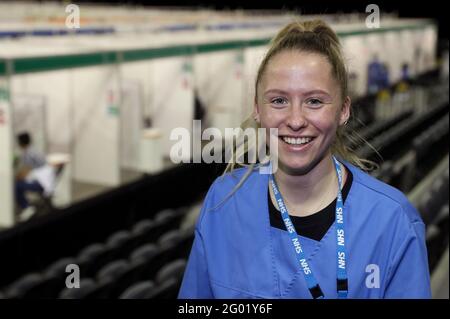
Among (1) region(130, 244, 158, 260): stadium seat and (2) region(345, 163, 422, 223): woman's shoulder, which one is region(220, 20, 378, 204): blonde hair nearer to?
(2) region(345, 163, 422, 223): woman's shoulder

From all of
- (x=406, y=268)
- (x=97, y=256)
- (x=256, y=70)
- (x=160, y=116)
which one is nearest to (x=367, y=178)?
(x=406, y=268)

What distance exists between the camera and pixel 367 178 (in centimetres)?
171

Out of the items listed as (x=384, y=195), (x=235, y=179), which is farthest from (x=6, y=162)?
(x=384, y=195)

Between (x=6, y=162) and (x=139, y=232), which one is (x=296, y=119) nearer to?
(x=139, y=232)

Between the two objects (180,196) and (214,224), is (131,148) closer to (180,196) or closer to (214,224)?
(180,196)

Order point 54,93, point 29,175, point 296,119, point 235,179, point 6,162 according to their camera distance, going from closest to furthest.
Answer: point 296,119
point 235,179
point 6,162
point 29,175
point 54,93

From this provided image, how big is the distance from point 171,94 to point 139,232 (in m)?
4.49

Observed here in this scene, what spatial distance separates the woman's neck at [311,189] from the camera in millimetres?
1681

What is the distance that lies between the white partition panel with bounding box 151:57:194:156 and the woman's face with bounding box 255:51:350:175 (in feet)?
31.1

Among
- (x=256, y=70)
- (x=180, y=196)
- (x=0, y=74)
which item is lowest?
(x=180, y=196)

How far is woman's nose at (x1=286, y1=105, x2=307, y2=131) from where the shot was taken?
156 cm

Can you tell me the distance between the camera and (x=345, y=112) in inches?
67.3

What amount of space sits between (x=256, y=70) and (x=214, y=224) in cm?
46

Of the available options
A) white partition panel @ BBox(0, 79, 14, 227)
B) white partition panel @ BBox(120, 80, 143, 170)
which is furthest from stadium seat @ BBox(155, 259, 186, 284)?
white partition panel @ BBox(120, 80, 143, 170)
